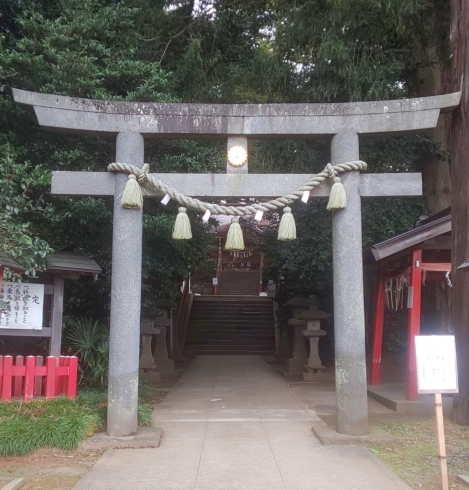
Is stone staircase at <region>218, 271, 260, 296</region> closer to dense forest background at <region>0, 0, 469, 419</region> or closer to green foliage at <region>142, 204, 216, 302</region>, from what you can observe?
dense forest background at <region>0, 0, 469, 419</region>

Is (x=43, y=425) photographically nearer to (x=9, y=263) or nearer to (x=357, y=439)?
(x=9, y=263)

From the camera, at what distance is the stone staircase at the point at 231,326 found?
19.7m

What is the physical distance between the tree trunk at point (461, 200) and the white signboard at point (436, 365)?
8.43 ft

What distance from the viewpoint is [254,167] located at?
477 inches

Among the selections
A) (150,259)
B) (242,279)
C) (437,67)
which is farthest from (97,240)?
(242,279)

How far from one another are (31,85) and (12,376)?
187 inches

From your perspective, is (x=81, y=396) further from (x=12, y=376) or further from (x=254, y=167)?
(x=254, y=167)

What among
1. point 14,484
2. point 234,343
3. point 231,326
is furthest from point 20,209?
point 231,326

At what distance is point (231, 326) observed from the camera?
2172 cm

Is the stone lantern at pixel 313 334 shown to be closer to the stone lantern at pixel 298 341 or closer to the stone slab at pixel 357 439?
the stone lantern at pixel 298 341

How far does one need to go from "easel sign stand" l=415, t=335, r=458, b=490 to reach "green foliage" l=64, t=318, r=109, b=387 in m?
5.45

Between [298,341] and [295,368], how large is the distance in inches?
30.1

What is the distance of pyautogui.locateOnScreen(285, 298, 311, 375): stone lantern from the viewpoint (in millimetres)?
14062

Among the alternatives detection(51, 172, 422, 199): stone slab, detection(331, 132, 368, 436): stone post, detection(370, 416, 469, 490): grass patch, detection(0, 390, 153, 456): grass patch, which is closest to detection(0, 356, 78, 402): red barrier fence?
detection(0, 390, 153, 456): grass patch
